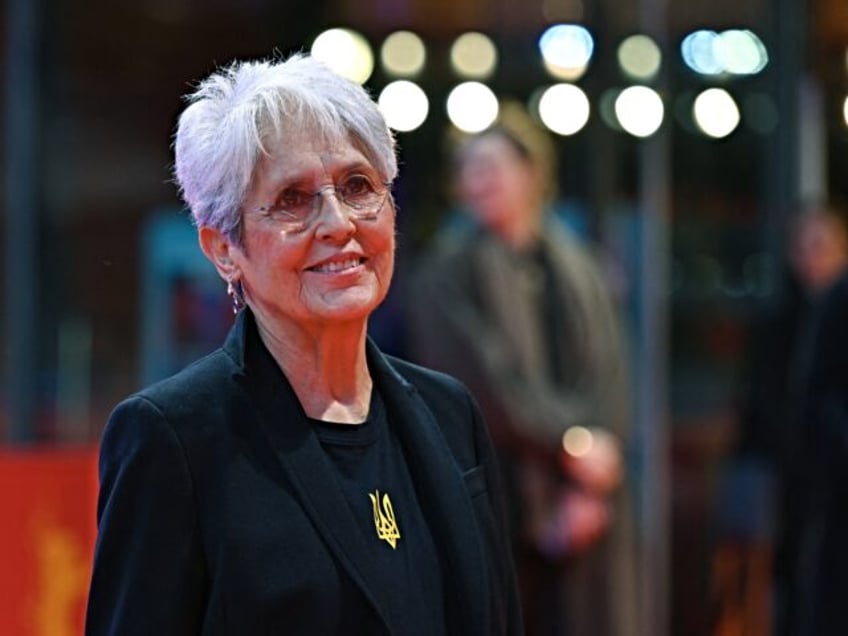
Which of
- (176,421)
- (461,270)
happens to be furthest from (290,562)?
(461,270)

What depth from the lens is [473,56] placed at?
22.5ft

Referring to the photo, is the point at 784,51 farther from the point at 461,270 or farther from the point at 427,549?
the point at 427,549

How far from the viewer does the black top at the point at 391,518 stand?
92.9 inches

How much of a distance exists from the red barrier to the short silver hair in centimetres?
329

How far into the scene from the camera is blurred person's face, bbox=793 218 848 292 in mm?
6949

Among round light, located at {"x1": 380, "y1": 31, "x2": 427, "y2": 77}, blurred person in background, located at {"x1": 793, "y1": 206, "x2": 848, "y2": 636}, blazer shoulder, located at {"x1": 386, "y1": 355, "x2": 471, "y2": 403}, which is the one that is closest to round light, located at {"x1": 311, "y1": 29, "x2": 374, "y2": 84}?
round light, located at {"x1": 380, "y1": 31, "x2": 427, "y2": 77}

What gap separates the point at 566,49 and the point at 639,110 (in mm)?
396

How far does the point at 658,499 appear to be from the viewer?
715 centimetres

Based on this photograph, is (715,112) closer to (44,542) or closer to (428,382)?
(44,542)

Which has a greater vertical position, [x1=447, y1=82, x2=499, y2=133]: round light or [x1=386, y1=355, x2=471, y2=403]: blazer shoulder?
[x1=447, y1=82, x2=499, y2=133]: round light

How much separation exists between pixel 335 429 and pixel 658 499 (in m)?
4.85

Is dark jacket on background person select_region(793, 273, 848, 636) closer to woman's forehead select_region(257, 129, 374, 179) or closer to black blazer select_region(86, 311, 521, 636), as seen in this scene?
black blazer select_region(86, 311, 521, 636)

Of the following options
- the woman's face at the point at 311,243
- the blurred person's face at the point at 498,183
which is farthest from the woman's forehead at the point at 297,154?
the blurred person's face at the point at 498,183

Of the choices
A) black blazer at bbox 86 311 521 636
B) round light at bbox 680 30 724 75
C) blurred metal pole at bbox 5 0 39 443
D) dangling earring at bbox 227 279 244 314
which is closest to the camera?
black blazer at bbox 86 311 521 636
